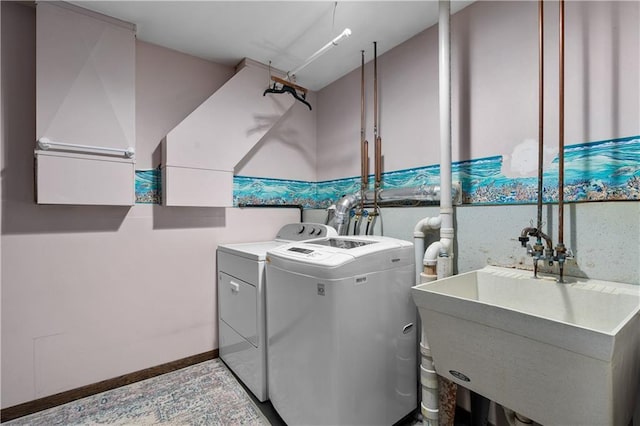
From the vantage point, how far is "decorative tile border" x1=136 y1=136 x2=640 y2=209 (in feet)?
3.98

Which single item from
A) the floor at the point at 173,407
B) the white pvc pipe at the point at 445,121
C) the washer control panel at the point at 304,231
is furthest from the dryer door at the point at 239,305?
the white pvc pipe at the point at 445,121

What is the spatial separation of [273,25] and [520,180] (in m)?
1.79

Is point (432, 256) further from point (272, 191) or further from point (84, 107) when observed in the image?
point (84, 107)

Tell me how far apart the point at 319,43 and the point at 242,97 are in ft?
2.44

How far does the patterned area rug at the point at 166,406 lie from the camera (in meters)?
1.71

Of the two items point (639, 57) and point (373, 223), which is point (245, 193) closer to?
point (373, 223)

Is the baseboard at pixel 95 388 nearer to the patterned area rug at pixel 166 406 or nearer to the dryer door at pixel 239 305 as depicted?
the patterned area rug at pixel 166 406

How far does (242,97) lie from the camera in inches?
94.7

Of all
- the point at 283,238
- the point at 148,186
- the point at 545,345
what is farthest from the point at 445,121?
the point at 148,186

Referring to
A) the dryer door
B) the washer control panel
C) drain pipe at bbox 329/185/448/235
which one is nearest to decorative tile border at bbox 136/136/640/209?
drain pipe at bbox 329/185/448/235

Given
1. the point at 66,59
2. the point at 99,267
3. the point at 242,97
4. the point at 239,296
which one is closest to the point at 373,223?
the point at 239,296

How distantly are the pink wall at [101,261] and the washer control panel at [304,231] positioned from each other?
33 centimetres

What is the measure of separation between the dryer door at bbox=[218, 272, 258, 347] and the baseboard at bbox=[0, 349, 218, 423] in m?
0.41

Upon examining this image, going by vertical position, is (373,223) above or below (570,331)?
above
